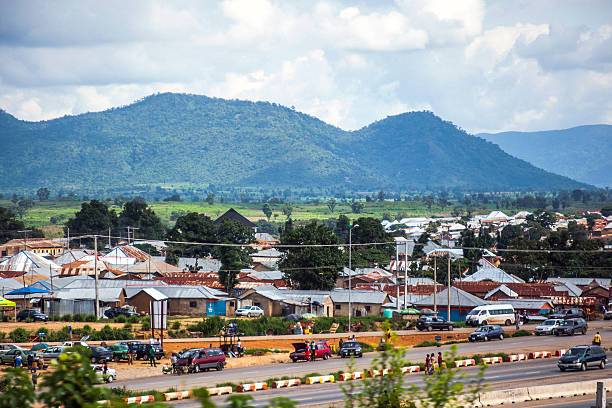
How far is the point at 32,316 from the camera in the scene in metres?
68.2

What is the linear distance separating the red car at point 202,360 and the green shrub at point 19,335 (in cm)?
1725

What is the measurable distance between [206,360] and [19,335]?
18600 millimetres

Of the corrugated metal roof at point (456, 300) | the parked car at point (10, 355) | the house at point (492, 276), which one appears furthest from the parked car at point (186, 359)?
the house at point (492, 276)

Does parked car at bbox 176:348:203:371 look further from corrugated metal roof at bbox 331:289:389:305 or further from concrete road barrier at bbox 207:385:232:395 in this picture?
corrugated metal roof at bbox 331:289:389:305

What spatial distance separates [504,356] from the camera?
158 feet

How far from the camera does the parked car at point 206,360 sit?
44.6 m

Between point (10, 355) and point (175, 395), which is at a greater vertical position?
point (175, 395)

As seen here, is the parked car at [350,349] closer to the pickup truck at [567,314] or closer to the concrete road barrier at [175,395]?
the concrete road barrier at [175,395]

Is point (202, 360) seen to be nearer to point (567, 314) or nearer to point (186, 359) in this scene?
point (186, 359)

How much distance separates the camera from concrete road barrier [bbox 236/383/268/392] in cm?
3566

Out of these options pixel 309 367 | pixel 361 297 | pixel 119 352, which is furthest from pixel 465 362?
pixel 361 297

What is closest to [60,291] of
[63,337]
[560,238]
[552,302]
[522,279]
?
[63,337]

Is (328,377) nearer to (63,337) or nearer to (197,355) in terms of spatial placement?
(197,355)

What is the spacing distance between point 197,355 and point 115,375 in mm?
4977
